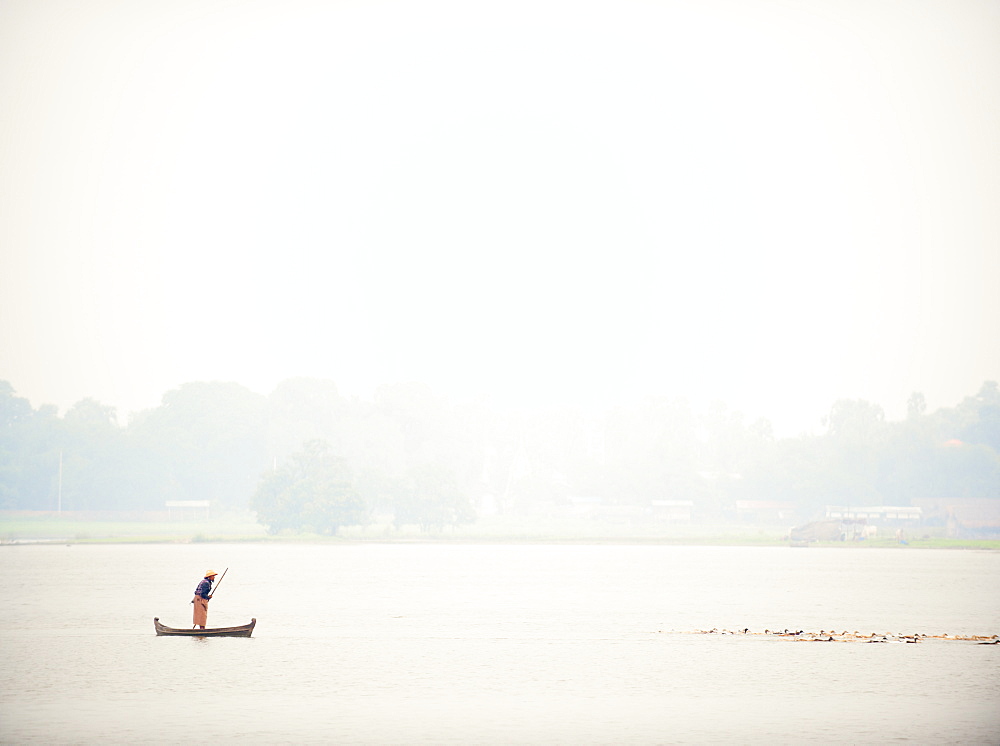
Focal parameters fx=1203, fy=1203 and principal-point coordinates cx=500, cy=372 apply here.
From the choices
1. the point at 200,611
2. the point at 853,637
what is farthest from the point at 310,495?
the point at 853,637

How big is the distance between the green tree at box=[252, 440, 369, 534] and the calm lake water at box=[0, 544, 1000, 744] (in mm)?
69282

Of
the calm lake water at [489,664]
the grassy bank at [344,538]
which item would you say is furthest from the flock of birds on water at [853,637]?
the grassy bank at [344,538]

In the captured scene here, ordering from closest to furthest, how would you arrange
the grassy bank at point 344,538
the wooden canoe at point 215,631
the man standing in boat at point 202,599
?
the man standing in boat at point 202,599
the wooden canoe at point 215,631
the grassy bank at point 344,538

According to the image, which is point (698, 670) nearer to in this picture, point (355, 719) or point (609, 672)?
point (609, 672)

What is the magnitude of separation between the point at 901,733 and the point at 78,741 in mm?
21499

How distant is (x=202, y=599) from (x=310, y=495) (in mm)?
113874

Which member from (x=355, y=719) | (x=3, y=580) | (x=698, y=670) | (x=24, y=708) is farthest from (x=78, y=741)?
(x=3, y=580)

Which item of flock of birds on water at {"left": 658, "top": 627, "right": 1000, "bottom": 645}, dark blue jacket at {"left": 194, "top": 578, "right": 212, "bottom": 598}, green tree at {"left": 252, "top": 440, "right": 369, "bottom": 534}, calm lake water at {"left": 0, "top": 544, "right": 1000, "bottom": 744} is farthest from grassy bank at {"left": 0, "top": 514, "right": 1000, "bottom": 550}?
flock of birds on water at {"left": 658, "top": 627, "right": 1000, "bottom": 645}

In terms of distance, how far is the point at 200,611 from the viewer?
5081 cm

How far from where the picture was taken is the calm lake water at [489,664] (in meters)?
33.0

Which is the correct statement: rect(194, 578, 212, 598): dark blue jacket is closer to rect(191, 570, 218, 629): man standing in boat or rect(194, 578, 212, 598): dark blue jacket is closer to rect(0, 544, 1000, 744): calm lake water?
rect(191, 570, 218, 629): man standing in boat

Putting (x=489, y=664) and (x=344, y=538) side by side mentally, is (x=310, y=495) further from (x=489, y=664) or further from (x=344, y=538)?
(x=489, y=664)

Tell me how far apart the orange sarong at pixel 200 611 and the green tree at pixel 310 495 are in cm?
11079

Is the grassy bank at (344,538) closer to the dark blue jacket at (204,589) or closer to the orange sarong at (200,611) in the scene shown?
the orange sarong at (200,611)
